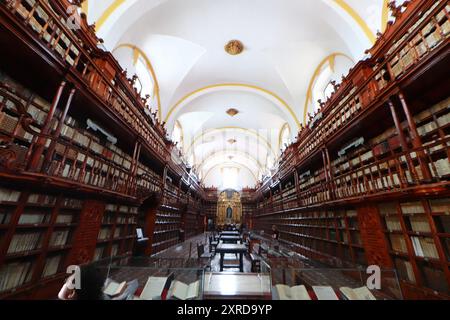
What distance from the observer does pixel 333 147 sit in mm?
5285

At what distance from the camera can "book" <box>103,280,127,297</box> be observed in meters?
1.44

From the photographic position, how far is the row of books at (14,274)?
2342 millimetres

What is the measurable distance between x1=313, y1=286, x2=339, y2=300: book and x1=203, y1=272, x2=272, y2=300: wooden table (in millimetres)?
361

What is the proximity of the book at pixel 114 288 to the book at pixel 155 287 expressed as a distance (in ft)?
0.58

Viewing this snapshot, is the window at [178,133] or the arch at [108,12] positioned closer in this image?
the arch at [108,12]

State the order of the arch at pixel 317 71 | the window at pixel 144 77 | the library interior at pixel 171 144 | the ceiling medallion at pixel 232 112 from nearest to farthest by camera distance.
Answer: the library interior at pixel 171 144, the arch at pixel 317 71, the window at pixel 144 77, the ceiling medallion at pixel 232 112

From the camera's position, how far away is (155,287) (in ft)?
4.83

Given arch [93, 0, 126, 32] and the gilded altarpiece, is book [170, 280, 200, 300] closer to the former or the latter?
arch [93, 0, 126, 32]

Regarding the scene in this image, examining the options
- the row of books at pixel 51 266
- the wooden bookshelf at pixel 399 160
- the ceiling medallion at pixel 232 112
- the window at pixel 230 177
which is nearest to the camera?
the wooden bookshelf at pixel 399 160

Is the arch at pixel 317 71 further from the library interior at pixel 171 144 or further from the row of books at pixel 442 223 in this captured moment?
the row of books at pixel 442 223

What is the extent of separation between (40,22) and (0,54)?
0.94 metres

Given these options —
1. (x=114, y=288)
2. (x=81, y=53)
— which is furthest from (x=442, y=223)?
(x=81, y=53)

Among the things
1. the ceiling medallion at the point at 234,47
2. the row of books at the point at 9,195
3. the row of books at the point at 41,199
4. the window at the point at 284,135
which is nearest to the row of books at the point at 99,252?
the row of books at the point at 41,199
